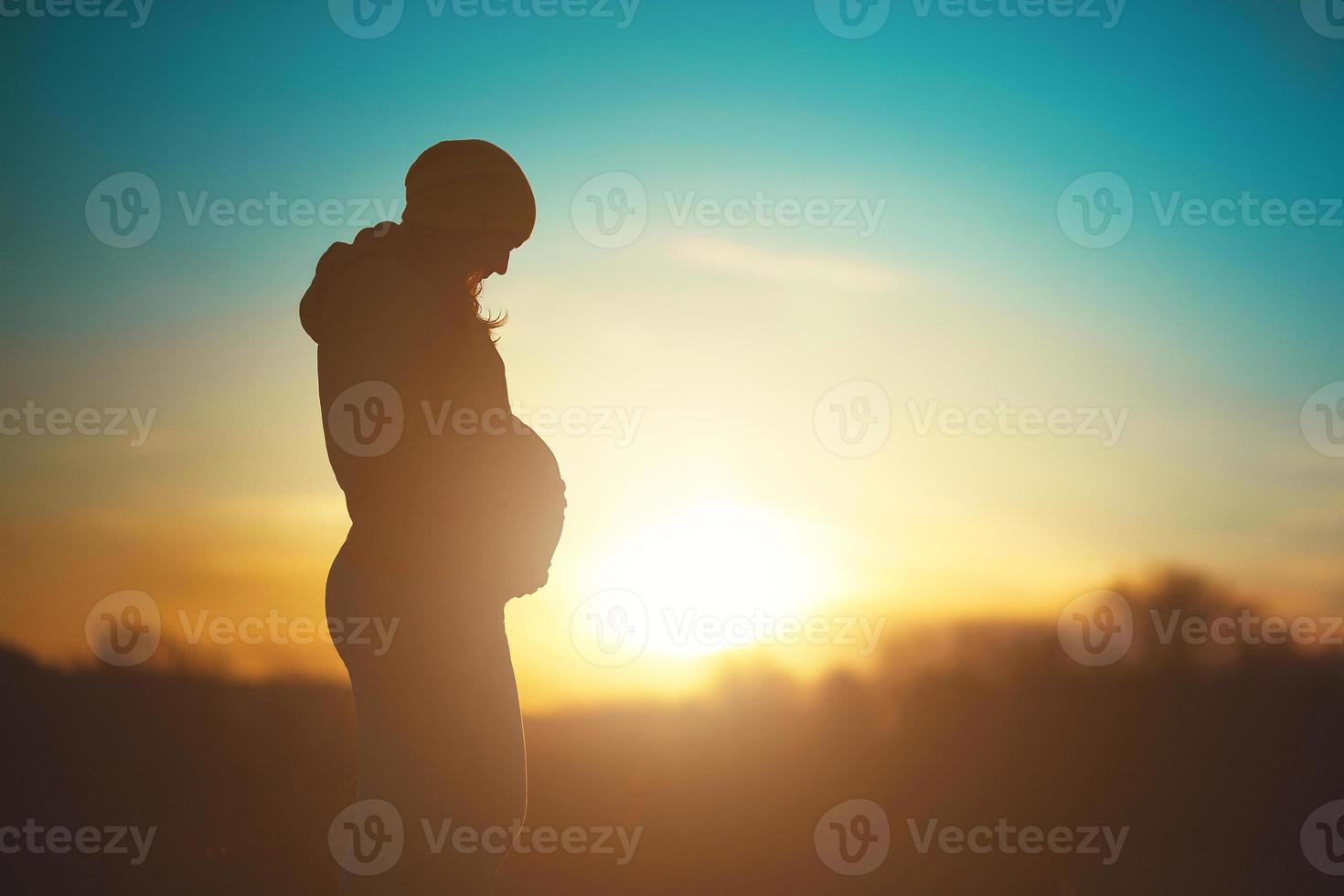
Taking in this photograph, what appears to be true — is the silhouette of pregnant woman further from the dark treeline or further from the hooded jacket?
the dark treeline

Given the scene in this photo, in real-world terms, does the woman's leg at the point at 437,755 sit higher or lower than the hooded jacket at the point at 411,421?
lower

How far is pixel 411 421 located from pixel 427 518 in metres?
0.24

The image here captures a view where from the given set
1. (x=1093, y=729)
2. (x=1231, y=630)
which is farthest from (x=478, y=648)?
(x=1231, y=630)

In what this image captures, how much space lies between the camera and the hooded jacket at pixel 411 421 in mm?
2270

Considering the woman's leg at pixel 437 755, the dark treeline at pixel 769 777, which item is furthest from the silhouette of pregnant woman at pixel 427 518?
the dark treeline at pixel 769 777

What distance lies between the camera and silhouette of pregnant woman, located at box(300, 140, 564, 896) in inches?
88.7

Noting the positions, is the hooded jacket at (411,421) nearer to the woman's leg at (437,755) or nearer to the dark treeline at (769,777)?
the woman's leg at (437,755)

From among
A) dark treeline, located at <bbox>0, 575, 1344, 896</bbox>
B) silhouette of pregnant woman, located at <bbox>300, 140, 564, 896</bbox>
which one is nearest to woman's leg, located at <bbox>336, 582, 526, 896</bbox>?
silhouette of pregnant woman, located at <bbox>300, 140, 564, 896</bbox>

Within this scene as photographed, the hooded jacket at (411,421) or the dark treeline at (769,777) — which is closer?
the hooded jacket at (411,421)

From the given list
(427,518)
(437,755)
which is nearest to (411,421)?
(427,518)

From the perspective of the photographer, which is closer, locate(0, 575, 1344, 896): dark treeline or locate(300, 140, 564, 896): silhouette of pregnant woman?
locate(300, 140, 564, 896): silhouette of pregnant woman

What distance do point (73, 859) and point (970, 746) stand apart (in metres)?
Answer: 5.86

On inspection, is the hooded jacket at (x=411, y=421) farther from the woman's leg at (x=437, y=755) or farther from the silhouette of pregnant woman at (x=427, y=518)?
the woman's leg at (x=437, y=755)

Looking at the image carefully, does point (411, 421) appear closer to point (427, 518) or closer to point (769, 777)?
point (427, 518)
